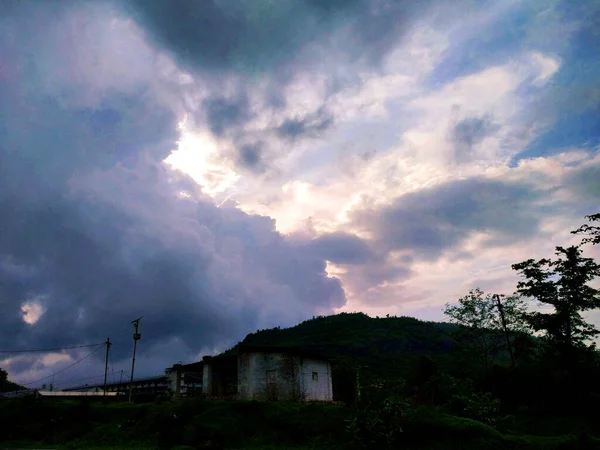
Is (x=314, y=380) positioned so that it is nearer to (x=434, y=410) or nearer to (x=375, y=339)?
(x=434, y=410)

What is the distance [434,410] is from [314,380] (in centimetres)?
1822

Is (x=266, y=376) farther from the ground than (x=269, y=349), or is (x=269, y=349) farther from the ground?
(x=269, y=349)

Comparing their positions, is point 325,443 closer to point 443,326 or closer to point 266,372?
point 266,372

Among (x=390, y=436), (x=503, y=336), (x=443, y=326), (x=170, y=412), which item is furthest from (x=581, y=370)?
(x=443, y=326)

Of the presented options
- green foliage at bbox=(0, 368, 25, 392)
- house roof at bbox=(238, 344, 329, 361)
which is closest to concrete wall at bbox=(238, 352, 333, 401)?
house roof at bbox=(238, 344, 329, 361)

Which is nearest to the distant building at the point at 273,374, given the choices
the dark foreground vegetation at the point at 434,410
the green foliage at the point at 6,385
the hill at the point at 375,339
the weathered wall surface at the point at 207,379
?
the weathered wall surface at the point at 207,379

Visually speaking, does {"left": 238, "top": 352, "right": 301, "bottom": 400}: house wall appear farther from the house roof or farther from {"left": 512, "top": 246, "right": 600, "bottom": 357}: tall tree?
→ {"left": 512, "top": 246, "right": 600, "bottom": 357}: tall tree

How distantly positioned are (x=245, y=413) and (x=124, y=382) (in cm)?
6091

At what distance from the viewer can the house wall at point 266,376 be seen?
1403 inches

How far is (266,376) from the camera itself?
36.2 metres

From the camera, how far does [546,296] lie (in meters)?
45.5

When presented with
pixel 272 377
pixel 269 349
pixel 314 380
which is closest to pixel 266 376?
pixel 272 377

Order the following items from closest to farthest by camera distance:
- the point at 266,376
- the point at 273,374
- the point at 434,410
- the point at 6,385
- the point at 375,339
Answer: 1. the point at 434,410
2. the point at 266,376
3. the point at 273,374
4. the point at 6,385
5. the point at 375,339

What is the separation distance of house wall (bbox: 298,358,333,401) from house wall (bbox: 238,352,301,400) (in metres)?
1.02
